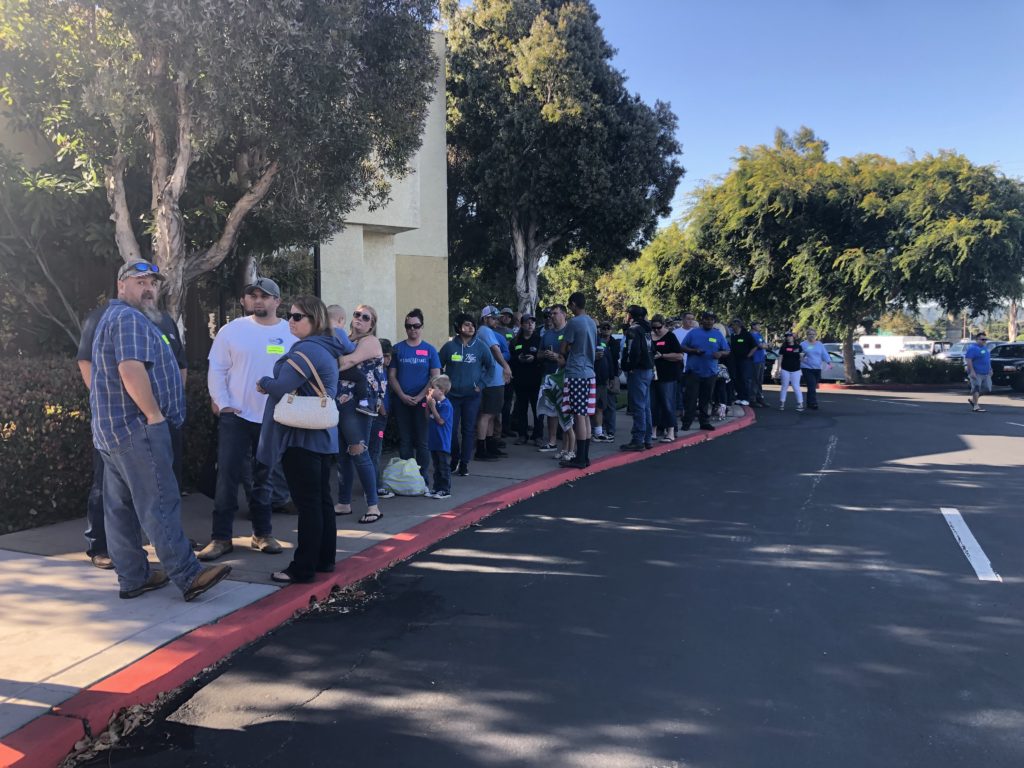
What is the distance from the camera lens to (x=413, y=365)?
7.66m

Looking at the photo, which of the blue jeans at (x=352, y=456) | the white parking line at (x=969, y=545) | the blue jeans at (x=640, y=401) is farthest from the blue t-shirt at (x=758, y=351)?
the blue jeans at (x=352, y=456)

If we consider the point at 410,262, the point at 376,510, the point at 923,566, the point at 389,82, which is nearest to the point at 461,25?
Result: the point at 410,262

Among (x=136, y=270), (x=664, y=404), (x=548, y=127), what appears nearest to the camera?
(x=136, y=270)

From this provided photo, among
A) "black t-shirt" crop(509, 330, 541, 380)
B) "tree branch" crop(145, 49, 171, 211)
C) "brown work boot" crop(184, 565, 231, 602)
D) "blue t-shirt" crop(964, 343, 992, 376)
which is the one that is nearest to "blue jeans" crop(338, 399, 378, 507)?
"brown work boot" crop(184, 565, 231, 602)

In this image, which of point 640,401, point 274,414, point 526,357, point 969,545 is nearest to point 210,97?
point 274,414

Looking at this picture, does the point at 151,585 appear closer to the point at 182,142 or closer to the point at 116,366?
the point at 116,366

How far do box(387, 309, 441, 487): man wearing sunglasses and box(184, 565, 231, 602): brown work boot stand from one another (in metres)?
3.04

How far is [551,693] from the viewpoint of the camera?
148 inches

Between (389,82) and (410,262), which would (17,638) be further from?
(410,262)

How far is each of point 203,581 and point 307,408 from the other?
1151 mm

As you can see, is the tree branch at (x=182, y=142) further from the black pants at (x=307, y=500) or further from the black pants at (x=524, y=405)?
the black pants at (x=524, y=405)

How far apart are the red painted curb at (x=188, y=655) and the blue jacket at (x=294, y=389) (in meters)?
0.85

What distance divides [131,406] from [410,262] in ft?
41.2

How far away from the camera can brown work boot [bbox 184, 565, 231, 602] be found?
4602mm
